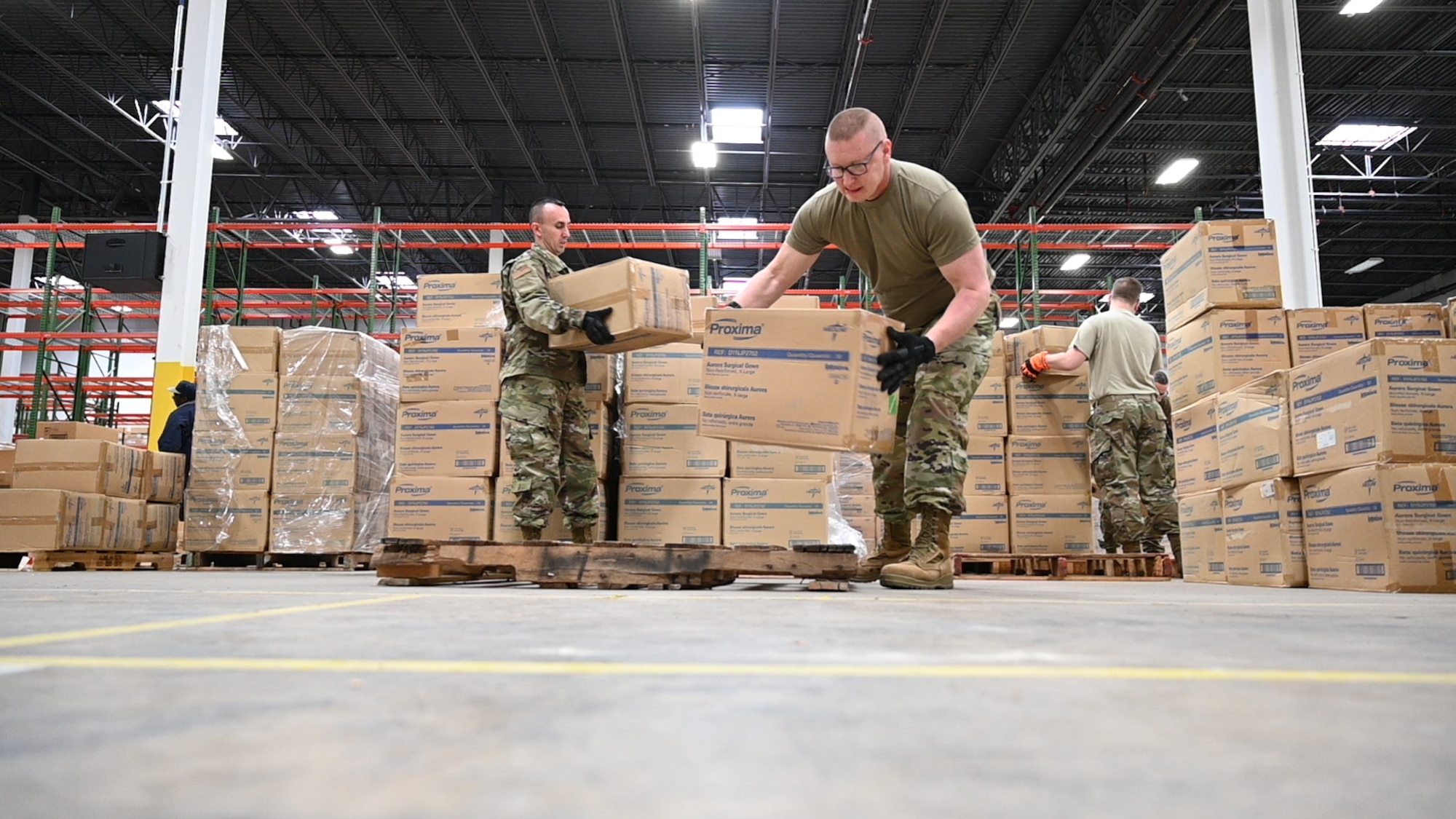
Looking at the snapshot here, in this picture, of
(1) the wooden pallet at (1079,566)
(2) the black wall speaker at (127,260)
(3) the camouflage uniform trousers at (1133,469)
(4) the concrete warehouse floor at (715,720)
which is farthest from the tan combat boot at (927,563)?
(2) the black wall speaker at (127,260)

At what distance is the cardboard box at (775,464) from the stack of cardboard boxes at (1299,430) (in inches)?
86.5

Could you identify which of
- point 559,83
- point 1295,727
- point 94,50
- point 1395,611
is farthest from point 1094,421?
point 94,50

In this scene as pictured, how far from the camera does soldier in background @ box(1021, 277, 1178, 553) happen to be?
585 cm

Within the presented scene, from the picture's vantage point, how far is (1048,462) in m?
6.11

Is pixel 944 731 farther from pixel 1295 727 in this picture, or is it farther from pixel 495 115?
pixel 495 115

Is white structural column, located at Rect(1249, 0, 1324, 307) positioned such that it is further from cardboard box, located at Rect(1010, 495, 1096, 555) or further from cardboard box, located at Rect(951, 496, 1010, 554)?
cardboard box, located at Rect(951, 496, 1010, 554)

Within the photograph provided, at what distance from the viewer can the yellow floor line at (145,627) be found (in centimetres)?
140

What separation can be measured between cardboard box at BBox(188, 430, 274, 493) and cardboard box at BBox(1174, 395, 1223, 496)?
6.13m

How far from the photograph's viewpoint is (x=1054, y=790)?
1.99 feet

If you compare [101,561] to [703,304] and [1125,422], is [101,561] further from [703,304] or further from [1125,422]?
[1125,422]

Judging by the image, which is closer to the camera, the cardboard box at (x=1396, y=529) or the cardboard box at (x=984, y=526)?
the cardboard box at (x=1396, y=529)

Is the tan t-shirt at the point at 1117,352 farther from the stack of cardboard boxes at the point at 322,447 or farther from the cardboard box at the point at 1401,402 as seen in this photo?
the stack of cardboard boxes at the point at 322,447

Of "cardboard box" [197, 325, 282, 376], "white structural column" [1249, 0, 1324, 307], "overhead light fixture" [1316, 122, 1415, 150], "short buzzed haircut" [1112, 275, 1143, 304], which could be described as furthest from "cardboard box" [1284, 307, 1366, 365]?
"overhead light fixture" [1316, 122, 1415, 150]

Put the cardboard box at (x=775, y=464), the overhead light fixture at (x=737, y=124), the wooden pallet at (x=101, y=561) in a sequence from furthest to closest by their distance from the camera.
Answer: the overhead light fixture at (x=737, y=124) < the wooden pallet at (x=101, y=561) < the cardboard box at (x=775, y=464)
